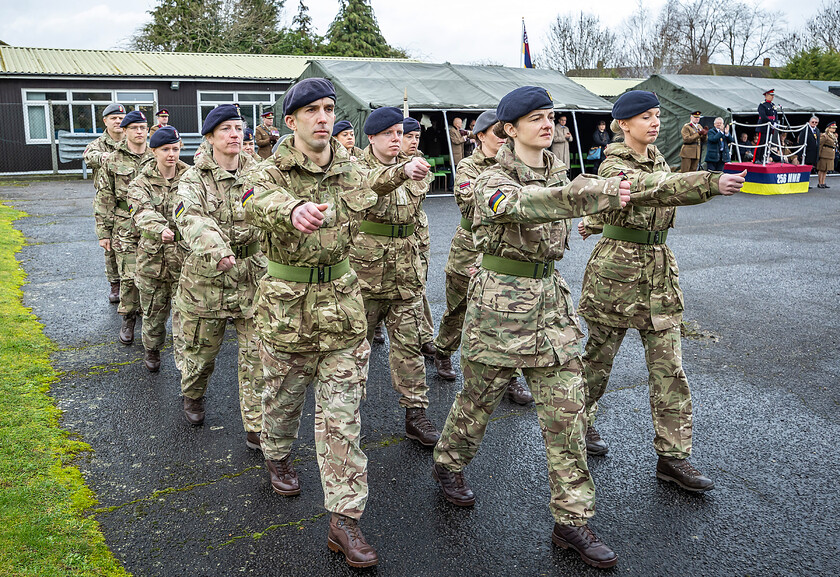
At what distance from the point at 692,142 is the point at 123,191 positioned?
17512 mm

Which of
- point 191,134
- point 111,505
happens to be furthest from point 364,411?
point 191,134

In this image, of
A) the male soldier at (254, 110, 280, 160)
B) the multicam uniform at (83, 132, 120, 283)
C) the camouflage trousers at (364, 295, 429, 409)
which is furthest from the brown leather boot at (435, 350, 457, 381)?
the male soldier at (254, 110, 280, 160)

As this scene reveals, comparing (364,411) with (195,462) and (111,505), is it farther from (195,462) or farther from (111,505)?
(111,505)

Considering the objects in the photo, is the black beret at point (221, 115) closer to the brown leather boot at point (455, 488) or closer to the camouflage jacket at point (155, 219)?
the camouflage jacket at point (155, 219)

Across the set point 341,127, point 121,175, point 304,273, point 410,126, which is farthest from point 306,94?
point 121,175

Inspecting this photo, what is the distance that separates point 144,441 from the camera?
4910 mm

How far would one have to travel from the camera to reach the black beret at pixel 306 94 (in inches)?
145

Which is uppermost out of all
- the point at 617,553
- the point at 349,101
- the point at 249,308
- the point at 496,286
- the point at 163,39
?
the point at 163,39

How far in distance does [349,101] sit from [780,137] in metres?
15.3

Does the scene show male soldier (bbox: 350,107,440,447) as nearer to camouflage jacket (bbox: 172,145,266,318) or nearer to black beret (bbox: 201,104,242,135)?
camouflage jacket (bbox: 172,145,266,318)

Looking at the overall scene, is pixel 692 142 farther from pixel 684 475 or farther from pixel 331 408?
pixel 331 408

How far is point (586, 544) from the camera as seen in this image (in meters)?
3.50

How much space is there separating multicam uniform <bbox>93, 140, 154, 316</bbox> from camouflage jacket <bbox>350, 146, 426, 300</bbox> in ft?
9.88

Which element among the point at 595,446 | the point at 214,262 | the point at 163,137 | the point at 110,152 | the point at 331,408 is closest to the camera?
the point at 331,408
